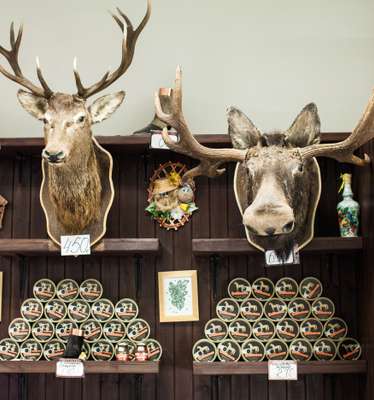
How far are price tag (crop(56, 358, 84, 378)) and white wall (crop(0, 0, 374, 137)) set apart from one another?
1.14 meters

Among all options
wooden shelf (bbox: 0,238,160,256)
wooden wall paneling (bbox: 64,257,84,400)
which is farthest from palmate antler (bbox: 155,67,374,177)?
wooden wall paneling (bbox: 64,257,84,400)

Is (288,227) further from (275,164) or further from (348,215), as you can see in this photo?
(348,215)

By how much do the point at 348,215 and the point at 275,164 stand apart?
0.46 m

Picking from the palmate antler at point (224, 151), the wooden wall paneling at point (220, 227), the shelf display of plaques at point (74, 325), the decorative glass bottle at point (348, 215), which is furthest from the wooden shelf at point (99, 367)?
the decorative glass bottle at point (348, 215)

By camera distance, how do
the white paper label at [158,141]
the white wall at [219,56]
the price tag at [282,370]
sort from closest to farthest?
1. the price tag at [282,370]
2. the white paper label at [158,141]
3. the white wall at [219,56]

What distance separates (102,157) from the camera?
9.94 feet

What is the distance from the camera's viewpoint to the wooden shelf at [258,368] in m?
2.82

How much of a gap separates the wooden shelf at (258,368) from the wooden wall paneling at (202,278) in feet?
0.92

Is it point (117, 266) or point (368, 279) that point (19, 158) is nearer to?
point (117, 266)

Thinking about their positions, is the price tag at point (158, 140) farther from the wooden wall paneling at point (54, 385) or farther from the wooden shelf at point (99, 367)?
the wooden shelf at point (99, 367)

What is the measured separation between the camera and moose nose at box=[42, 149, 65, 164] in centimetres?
272

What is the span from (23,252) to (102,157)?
54 centimetres

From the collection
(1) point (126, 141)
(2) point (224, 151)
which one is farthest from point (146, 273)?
(2) point (224, 151)

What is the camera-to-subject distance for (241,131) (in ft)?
9.42
